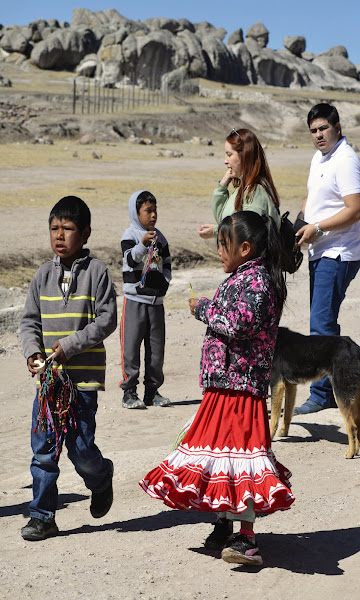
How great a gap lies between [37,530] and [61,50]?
74.6m

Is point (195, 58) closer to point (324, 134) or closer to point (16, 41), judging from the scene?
point (16, 41)

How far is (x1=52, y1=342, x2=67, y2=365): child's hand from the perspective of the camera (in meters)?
4.05

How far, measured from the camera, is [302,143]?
44.8 meters

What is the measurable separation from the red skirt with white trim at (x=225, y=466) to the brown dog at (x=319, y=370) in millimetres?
1940

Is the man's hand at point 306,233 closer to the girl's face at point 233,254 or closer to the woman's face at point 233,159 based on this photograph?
the woman's face at point 233,159

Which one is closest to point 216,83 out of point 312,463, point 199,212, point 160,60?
point 160,60

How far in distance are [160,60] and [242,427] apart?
72860mm

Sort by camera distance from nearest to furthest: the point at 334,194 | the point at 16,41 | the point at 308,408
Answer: the point at 334,194 < the point at 308,408 < the point at 16,41

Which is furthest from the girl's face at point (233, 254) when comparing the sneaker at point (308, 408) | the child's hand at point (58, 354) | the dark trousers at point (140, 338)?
the dark trousers at point (140, 338)

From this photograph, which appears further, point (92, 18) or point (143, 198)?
point (92, 18)

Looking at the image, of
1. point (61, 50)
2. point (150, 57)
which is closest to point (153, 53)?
point (150, 57)

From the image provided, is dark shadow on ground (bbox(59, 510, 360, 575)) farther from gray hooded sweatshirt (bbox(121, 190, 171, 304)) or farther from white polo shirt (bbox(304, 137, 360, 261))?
gray hooded sweatshirt (bbox(121, 190, 171, 304))

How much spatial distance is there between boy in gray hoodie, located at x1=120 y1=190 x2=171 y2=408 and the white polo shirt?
4.80 ft

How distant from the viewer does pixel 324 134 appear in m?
6.06
